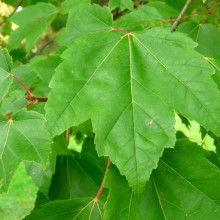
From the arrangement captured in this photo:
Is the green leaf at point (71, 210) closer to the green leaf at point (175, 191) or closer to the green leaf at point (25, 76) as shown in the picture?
the green leaf at point (175, 191)

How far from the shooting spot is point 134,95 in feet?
3.83

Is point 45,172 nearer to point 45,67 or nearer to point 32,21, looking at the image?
point 45,67

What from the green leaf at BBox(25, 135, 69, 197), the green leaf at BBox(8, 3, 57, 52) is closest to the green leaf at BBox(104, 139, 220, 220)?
the green leaf at BBox(25, 135, 69, 197)

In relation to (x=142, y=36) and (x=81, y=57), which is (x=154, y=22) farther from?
(x=81, y=57)

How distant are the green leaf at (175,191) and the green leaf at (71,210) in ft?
0.66

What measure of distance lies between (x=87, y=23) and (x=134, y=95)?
0.39 meters

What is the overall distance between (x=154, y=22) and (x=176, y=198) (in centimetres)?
60

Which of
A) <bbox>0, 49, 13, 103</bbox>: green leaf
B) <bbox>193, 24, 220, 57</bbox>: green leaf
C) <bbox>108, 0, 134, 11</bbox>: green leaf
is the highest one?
<bbox>108, 0, 134, 11</bbox>: green leaf

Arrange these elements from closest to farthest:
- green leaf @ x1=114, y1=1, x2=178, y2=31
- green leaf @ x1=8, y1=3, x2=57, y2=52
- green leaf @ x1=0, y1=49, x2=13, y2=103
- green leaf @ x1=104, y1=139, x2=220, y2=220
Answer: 1. green leaf @ x1=104, y1=139, x2=220, y2=220
2. green leaf @ x1=0, y1=49, x2=13, y2=103
3. green leaf @ x1=114, y1=1, x2=178, y2=31
4. green leaf @ x1=8, y1=3, x2=57, y2=52

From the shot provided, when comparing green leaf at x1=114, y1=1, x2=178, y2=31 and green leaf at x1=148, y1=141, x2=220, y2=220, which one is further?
green leaf at x1=114, y1=1, x2=178, y2=31

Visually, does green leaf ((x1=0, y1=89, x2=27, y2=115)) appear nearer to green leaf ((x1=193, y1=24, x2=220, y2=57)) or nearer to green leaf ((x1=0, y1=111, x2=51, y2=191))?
green leaf ((x1=0, y1=111, x2=51, y2=191))

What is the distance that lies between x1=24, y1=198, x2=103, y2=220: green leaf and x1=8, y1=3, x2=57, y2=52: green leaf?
106 cm

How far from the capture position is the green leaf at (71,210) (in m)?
1.37

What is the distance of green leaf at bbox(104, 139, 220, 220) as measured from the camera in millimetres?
1217
